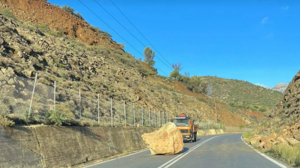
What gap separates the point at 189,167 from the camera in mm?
11031

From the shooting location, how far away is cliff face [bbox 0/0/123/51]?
50.0 m

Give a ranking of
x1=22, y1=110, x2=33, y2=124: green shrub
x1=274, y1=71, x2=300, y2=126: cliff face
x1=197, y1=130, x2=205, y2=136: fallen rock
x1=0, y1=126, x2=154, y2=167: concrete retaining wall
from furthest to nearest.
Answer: x1=197, y1=130, x2=205, y2=136: fallen rock
x1=274, y1=71, x2=300, y2=126: cliff face
x1=22, y1=110, x2=33, y2=124: green shrub
x1=0, y1=126, x2=154, y2=167: concrete retaining wall

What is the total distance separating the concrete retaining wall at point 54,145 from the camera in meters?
9.27

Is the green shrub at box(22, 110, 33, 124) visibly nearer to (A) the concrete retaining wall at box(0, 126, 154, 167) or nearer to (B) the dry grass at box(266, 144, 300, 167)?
(A) the concrete retaining wall at box(0, 126, 154, 167)

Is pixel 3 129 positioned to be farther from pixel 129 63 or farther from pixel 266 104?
pixel 266 104

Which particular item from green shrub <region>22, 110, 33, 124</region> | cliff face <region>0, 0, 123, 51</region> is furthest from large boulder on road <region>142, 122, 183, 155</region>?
cliff face <region>0, 0, 123, 51</region>

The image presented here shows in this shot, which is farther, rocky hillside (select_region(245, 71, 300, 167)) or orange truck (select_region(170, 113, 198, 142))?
orange truck (select_region(170, 113, 198, 142))

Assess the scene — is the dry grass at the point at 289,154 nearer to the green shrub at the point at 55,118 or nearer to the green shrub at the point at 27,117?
the green shrub at the point at 55,118

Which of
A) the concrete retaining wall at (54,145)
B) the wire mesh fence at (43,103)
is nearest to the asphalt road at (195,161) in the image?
the concrete retaining wall at (54,145)

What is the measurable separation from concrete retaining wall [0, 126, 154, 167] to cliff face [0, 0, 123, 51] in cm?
4026

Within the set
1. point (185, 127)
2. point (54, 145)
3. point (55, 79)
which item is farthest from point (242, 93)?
point (54, 145)

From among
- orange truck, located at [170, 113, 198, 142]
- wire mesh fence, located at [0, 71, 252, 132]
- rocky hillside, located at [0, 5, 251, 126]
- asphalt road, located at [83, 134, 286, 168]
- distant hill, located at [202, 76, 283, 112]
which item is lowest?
asphalt road, located at [83, 134, 286, 168]

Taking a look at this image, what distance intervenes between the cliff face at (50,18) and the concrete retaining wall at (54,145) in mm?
40263

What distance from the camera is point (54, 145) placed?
11.3m
